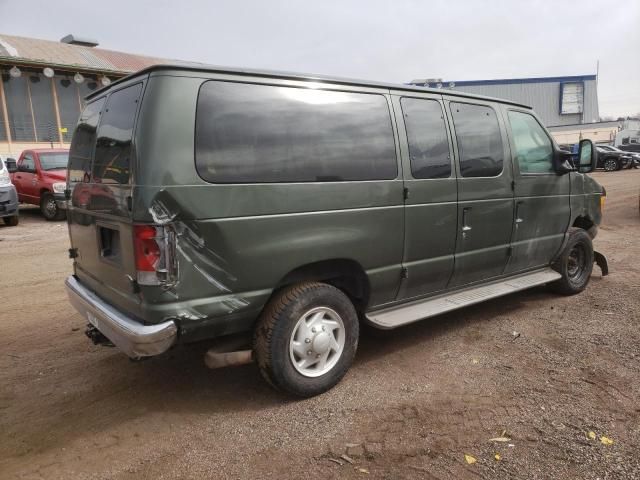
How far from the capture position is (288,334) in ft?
10.4

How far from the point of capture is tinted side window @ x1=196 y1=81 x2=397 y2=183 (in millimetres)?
2891

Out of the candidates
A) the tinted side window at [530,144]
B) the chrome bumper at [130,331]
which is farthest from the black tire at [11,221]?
the tinted side window at [530,144]

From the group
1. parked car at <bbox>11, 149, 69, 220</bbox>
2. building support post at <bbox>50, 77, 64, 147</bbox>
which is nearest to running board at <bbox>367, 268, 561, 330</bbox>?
parked car at <bbox>11, 149, 69, 220</bbox>

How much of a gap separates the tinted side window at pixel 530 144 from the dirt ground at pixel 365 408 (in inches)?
60.4

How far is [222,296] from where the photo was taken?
116 inches

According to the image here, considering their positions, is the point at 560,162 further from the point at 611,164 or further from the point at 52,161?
the point at 611,164

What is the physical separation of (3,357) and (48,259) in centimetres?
426

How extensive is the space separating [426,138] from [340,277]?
135cm

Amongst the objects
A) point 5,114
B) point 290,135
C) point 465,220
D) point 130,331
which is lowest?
point 130,331

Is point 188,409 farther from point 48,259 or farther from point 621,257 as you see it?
point 621,257

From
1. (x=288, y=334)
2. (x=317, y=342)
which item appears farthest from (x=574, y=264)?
(x=288, y=334)

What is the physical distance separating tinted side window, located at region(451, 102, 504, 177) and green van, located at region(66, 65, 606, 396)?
16 millimetres

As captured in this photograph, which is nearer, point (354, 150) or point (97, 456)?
point (97, 456)

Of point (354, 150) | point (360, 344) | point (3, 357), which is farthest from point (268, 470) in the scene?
point (3, 357)
